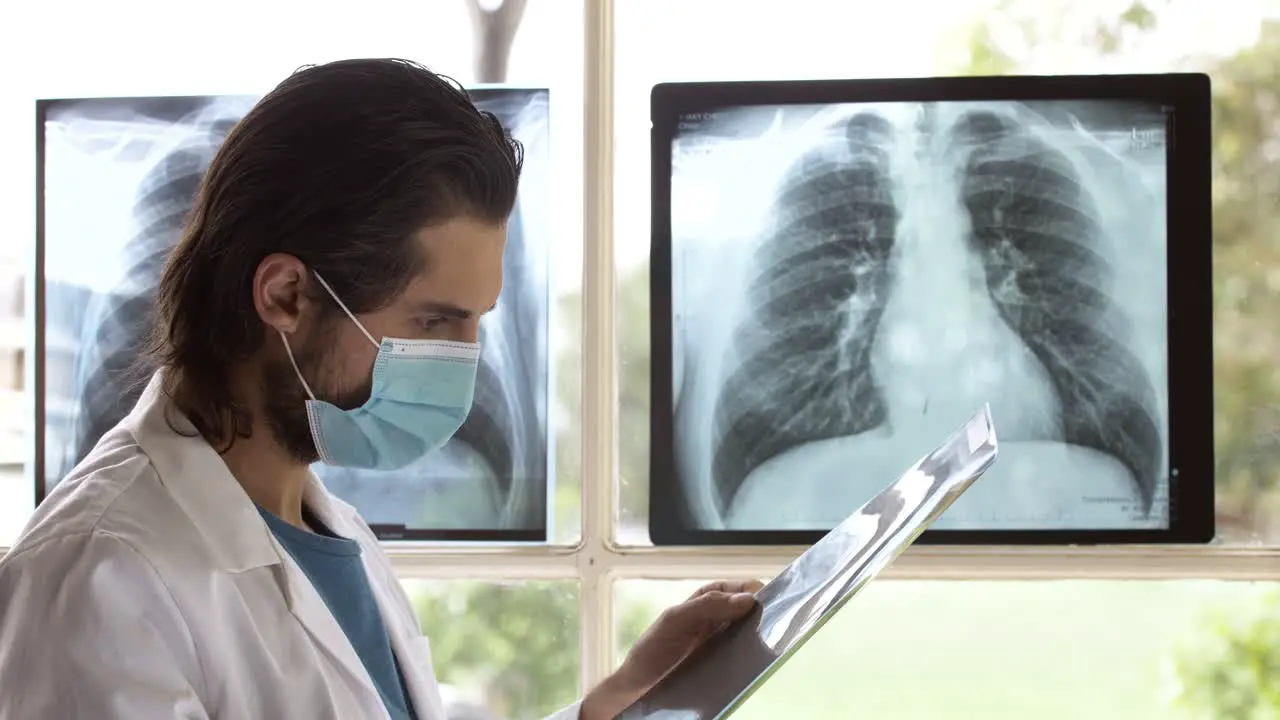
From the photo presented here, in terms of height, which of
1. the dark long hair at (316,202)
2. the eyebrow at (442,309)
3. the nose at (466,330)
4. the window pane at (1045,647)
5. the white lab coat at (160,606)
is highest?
the dark long hair at (316,202)

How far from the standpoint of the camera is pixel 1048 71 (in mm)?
1798

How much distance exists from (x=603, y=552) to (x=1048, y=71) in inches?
39.8

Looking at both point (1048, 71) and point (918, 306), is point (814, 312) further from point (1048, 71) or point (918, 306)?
point (1048, 71)

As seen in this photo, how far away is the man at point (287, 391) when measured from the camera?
0.96 metres

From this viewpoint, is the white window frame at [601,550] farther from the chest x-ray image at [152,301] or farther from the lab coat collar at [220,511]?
the lab coat collar at [220,511]

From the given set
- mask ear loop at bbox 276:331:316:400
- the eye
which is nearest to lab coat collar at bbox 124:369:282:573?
mask ear loop at bbox 276:331:316:400

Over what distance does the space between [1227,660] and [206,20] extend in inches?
74.4

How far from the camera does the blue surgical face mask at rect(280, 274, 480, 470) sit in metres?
1.14

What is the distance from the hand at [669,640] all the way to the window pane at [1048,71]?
18.8 inches

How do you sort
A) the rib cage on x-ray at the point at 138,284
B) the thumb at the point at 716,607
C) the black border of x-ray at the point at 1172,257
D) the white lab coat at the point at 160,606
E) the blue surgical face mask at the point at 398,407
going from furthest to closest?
the rib cage on x-ray at the point at 138,284 < the black border of x-ray at the point at 1172,257 < the thumb at the point at 716,607 < the blue surgical face mask at the point at 398,407 < the white lab coat at the point at 160,606

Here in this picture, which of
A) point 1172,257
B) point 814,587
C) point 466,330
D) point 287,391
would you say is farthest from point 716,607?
point 1172,257

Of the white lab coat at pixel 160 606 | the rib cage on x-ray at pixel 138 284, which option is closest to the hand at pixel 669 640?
the white lab coat at pixel 160 606

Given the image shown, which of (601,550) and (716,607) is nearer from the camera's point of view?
(716,607)

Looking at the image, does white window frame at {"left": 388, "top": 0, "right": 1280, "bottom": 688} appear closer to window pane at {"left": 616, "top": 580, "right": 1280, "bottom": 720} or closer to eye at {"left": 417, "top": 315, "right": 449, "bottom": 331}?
window pane at {"left": 616, "top": 580, "right": 1280, "bottom": 720}
